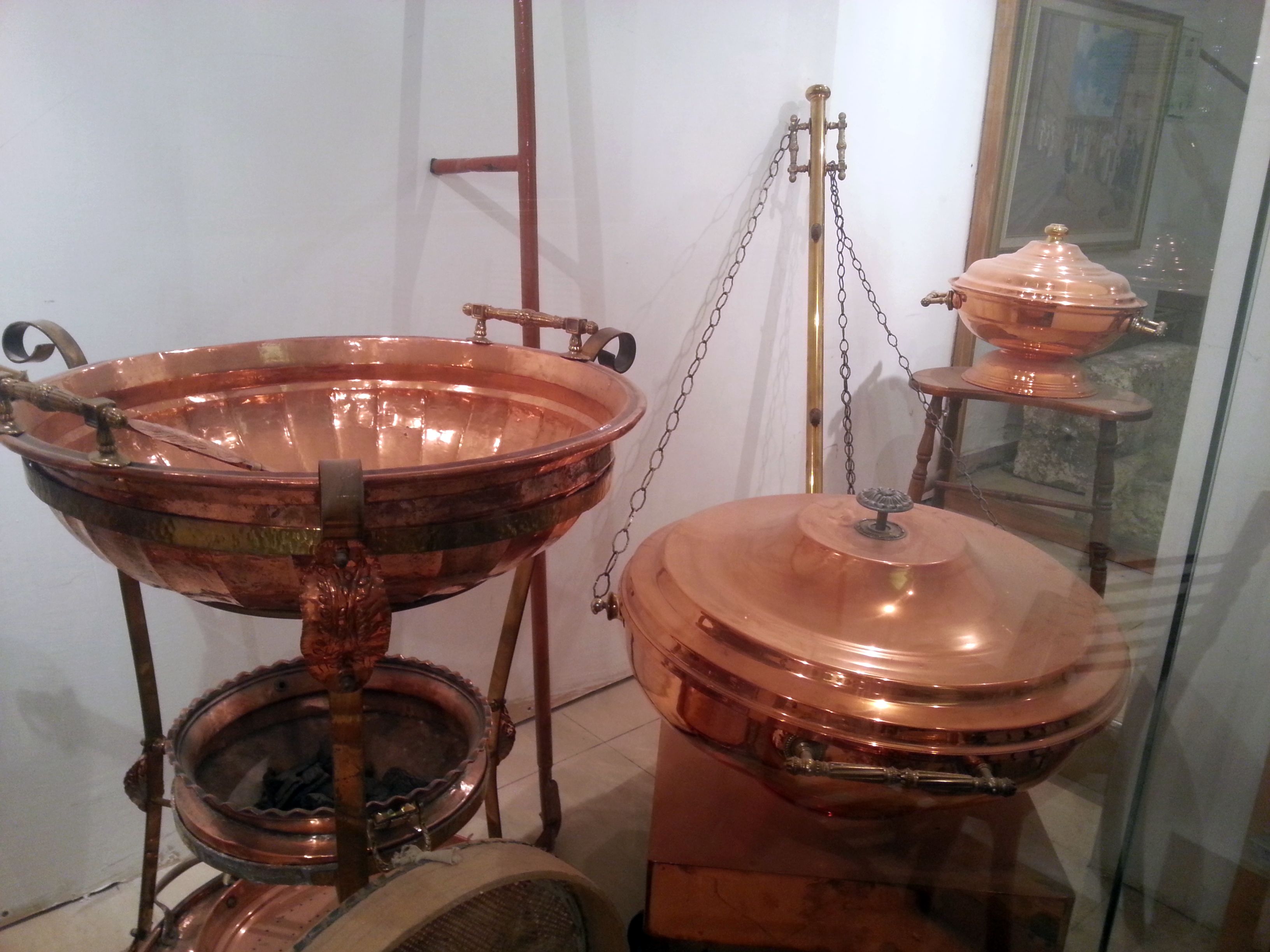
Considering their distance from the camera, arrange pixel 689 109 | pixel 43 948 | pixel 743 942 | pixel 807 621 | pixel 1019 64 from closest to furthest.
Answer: pixel 807 621 < pixel 743 942 < pixel 43 948 < pixel 689 109 < pixel 1019 64

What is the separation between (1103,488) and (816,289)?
69cm

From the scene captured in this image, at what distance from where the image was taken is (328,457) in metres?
1.17

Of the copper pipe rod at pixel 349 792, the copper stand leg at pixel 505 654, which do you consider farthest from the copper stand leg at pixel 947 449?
the copper pipe rod at pixel 349 792

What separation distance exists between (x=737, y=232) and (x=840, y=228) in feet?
0.80

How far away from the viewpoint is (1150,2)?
4.98ft

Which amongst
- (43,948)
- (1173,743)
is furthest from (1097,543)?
(43,948)

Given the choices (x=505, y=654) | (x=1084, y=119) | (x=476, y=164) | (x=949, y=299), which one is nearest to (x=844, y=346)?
(x=949, y=299)

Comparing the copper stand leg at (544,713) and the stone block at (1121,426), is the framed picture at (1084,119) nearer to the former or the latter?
the stone block at (1121,426)

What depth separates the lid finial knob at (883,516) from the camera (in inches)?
44.6

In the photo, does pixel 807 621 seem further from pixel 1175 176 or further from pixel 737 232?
pixel 737 232

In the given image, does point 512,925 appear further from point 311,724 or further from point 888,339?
point 888,339

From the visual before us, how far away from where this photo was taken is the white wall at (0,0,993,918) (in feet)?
3.93

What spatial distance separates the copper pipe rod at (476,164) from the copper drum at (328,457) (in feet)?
1.09

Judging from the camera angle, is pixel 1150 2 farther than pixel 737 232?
No
